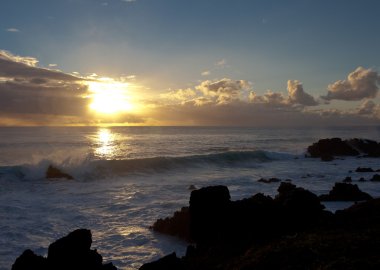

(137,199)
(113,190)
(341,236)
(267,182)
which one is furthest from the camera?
(267,182)

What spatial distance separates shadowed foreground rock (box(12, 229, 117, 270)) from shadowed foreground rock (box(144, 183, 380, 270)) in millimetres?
1670

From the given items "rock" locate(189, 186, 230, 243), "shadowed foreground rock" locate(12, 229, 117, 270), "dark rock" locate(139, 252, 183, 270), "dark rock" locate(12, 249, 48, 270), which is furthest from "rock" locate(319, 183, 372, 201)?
"dark rock" locate(12, 249, 48, 270)

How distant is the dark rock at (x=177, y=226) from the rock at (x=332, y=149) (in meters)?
54.5

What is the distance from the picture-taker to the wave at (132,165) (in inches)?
1648

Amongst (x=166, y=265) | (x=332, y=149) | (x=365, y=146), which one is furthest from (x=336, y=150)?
(x=166, y=265)

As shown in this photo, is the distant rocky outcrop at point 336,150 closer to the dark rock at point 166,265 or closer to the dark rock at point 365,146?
the dark rock at point 365,146

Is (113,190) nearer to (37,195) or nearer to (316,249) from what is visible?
(37,195)

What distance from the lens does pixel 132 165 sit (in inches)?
1957

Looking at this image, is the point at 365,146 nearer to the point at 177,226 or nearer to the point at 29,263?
the point at 177,226

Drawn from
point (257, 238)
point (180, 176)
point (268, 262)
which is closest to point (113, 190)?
point (180, 176)

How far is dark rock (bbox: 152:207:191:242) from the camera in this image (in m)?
17.5

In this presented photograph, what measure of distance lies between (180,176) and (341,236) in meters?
32.9

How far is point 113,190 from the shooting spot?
32.8 metres

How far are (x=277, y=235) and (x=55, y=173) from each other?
111 ft
